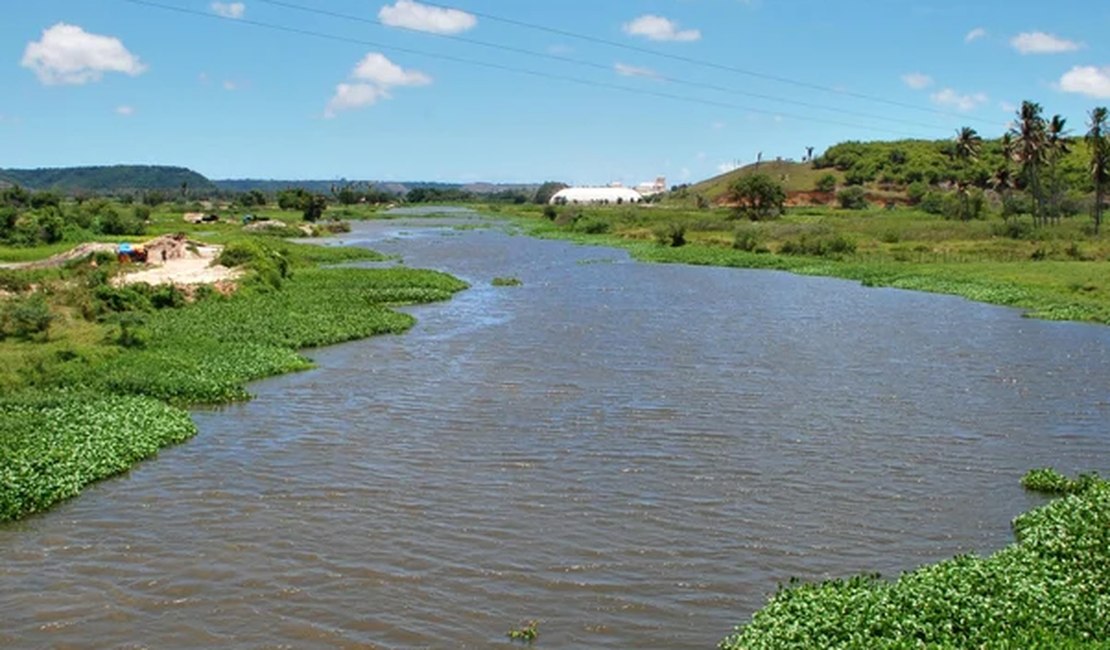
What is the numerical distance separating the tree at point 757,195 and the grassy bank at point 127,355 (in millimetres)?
63798

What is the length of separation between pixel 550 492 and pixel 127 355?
13.9m

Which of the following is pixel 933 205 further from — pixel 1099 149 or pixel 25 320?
pixel 25 320

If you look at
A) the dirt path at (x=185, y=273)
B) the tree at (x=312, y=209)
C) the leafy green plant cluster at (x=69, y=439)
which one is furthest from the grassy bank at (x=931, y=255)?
the tree at (x=312, y=209)

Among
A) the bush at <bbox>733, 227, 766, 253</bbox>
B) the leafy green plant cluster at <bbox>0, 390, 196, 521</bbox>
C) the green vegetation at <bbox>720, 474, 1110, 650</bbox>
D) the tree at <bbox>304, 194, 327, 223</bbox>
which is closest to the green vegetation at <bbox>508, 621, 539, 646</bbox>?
the green vegetation at <bbox>720, 474, 1110, 650</bbox>

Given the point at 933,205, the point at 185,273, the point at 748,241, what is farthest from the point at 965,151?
the point at 185,273

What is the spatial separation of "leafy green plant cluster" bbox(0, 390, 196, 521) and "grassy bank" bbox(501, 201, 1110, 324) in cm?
3384

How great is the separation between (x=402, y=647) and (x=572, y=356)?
18.9 m

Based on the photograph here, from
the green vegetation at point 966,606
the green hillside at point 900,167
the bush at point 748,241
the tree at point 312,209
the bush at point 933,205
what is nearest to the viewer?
the green vegetation at point 966,606

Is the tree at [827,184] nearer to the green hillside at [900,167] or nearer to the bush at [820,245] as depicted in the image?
the green hillside at [900,167]

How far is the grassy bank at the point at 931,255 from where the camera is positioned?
1730 inches

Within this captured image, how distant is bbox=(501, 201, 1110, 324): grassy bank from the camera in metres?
43.9

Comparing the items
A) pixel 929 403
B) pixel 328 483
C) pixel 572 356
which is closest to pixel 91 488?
pixel 328 483

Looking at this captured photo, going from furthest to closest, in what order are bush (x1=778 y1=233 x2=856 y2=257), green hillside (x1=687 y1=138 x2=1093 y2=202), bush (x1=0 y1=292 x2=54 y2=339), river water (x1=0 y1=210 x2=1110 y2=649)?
green hillside (x1=687 y1=138 x2=1093 y2=202) < bush (x1=778 y1=233 x2=856 y2=257) < bush (x1=0 y1=292 x2=54 y2=339) < river water (x1=0 y1=210 x2=1110 y2=649)

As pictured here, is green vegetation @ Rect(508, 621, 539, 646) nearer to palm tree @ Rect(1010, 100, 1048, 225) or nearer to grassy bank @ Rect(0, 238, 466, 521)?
grassy bank @ Rect(0, 238, 466, 521)
